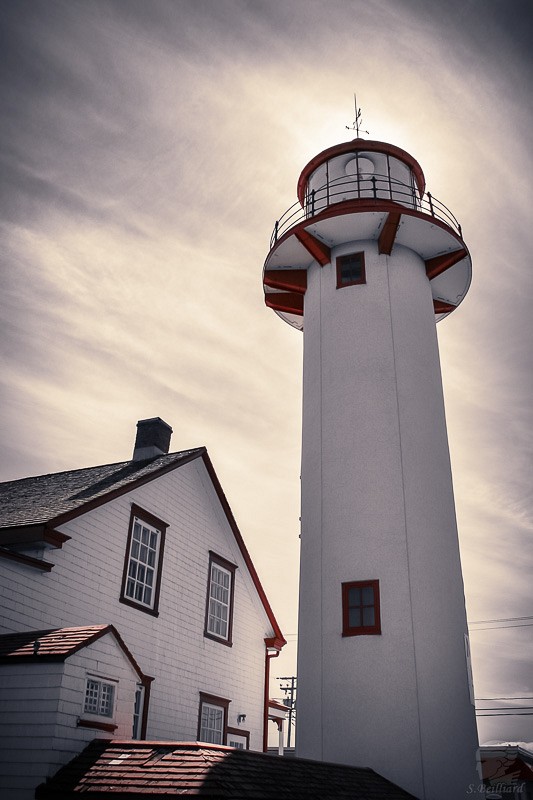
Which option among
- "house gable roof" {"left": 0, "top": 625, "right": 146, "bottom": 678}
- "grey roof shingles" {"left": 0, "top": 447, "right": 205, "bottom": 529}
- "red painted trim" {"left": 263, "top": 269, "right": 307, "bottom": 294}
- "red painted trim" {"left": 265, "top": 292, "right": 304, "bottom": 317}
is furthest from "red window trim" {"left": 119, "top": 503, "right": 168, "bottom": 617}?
"red painted trim" {"left": 265, "top": 292, "right": 304, "bottom": 317}

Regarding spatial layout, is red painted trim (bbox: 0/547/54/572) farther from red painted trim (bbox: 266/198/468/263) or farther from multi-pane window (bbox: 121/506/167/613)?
red painted trim (bbox: 266/198/468/263)

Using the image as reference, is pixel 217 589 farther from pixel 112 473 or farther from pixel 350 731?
pixel 350 731

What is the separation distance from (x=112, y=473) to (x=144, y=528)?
6.70 ft

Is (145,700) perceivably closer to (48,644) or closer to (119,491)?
(119,491)

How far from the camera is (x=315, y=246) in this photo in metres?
17.1

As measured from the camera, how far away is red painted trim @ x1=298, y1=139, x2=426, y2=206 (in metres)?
18.1

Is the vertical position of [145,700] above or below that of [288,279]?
below

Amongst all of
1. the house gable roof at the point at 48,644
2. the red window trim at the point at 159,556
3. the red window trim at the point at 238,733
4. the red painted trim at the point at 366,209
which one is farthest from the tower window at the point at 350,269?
the red window trim at the point at 238,733

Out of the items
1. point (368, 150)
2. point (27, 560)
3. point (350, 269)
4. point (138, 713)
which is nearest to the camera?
point (27, 560)

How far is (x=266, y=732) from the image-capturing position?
58.4 feet

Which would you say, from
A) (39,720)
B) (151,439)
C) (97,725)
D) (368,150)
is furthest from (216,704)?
(368,150)

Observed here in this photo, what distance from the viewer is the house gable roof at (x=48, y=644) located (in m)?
8.62

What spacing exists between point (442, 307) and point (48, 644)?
575 inches

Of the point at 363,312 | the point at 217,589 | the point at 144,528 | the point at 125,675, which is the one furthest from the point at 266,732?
the point at 363,312
